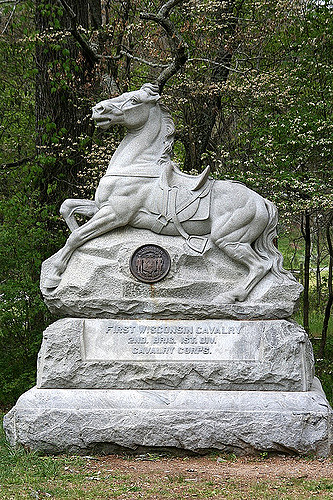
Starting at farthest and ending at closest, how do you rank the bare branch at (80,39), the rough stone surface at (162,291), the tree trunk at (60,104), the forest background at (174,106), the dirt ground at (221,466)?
the tree trunk at (60,104) → the bare branch at (80,39) → the forest background at (174,106) → the rough stone surface at (162,291) → the dirt ground at (221,466)

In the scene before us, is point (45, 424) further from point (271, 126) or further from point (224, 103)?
point (224, 103)

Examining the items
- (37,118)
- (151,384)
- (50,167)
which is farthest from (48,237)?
(151,384)

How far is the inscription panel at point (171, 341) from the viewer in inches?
255

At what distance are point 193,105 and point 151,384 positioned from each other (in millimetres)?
5555

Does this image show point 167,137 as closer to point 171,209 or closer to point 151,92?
point 151,92

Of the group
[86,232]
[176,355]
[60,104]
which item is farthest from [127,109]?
[60,104]

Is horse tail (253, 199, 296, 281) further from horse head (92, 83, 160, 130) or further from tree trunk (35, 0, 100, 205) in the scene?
tree trunk (35, 0, 100, 205)

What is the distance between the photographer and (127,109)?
687 centimetres

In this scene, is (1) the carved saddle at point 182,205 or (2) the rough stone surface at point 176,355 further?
(1) the carved saddle at point 182,205

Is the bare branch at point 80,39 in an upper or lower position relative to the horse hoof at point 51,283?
upper

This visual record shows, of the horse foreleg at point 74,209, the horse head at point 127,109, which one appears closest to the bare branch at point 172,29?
the horse head at point 127,109

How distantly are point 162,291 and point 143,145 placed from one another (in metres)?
1.46

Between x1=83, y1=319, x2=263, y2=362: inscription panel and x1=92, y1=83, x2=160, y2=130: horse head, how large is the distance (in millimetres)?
1942

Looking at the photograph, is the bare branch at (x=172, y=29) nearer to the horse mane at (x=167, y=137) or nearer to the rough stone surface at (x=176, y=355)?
the horse mane at (x=167, y=137)
